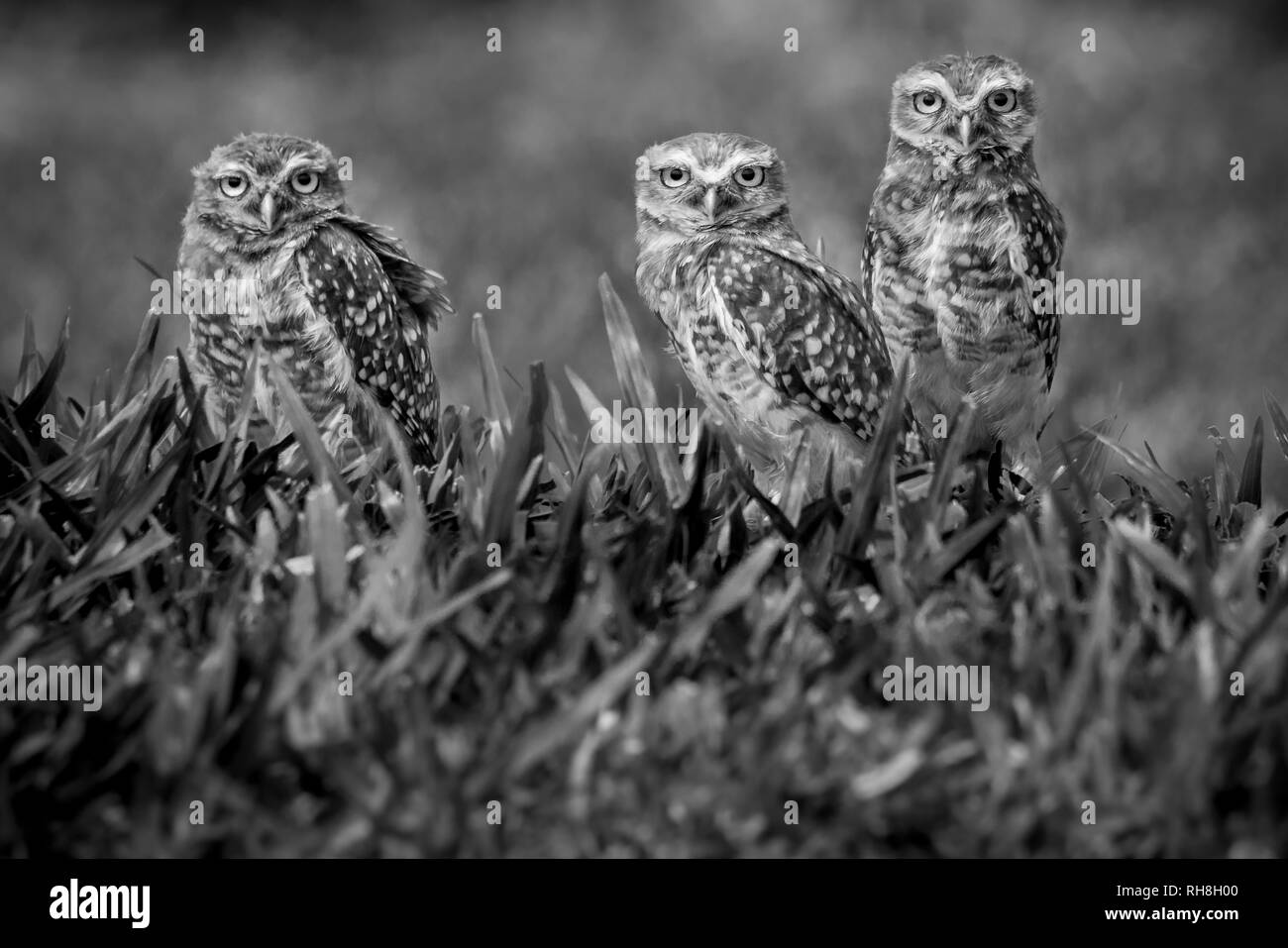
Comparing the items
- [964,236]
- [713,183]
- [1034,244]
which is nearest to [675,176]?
[713,183]

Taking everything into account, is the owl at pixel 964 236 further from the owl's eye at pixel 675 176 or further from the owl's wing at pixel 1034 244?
the owl's eye at pixel 675 176

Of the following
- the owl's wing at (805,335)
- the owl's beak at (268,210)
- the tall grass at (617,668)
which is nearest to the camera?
the tall grass at (617,668)

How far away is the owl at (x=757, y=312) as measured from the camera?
4430 mm

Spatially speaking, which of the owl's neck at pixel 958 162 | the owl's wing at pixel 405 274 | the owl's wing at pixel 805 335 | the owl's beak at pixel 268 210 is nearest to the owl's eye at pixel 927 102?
the owl's neck at pixel 958 162

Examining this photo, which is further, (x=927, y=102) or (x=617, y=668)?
(x=927, y=102)

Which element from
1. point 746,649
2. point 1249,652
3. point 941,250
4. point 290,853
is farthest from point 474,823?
point 941,250

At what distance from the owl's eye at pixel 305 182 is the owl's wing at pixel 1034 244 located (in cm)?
217

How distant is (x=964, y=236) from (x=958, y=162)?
0.76 ft

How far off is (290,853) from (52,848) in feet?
1.38

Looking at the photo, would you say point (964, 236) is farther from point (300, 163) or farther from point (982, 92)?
point (300, 163)

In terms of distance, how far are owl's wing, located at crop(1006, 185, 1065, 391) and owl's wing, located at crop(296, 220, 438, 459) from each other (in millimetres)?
1935

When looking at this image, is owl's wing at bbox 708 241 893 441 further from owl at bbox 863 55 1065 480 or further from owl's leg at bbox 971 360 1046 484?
owl's leg at bbox 971 360 1046 484

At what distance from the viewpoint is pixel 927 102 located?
4.58 meters

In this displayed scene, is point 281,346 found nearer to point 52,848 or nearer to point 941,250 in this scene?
point 941,250
